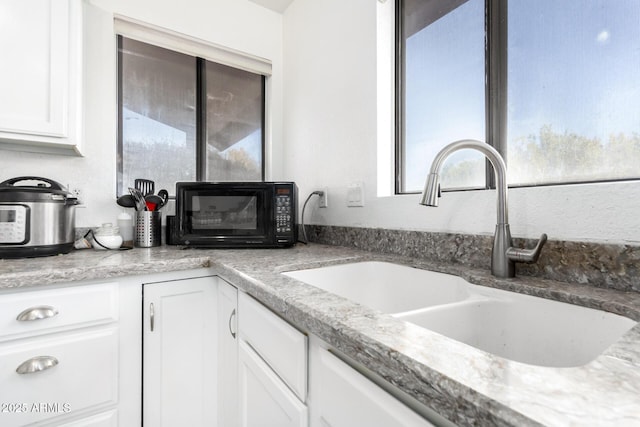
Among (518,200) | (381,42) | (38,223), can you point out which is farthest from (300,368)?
(381,42)

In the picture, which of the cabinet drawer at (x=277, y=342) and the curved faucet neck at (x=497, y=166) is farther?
the curved faucet neck at (x=497, y=166)

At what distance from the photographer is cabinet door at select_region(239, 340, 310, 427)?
59 cm

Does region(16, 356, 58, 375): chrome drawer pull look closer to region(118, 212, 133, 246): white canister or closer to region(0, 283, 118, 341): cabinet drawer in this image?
region(0, 283, 118, 341): cabinet drawer

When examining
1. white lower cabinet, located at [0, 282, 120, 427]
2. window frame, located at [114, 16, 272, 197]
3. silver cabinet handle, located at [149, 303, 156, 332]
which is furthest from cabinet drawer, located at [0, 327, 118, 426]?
window frame, located at [114, 16, 272, 197]

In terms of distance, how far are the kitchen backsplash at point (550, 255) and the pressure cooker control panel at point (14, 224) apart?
1246 mm

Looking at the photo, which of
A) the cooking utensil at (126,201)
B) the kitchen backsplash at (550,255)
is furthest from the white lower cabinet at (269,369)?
the cooking utensil at (126,201)

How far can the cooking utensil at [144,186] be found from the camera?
1554 millimetres

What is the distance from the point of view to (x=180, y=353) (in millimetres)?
1057

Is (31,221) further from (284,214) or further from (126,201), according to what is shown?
(284,214)

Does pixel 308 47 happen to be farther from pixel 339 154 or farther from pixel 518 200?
A: pixel 518 200

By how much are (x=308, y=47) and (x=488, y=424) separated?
1.89 meters

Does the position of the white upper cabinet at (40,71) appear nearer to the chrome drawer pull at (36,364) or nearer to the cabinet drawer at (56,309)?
the cabinet drawer at (56,309)

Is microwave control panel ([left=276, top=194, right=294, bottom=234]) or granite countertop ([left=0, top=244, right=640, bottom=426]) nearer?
granite countertop ([left=0, top=244, right=640, bottom=426])

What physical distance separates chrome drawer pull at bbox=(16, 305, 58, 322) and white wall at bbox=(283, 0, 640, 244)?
1086 millimetres
